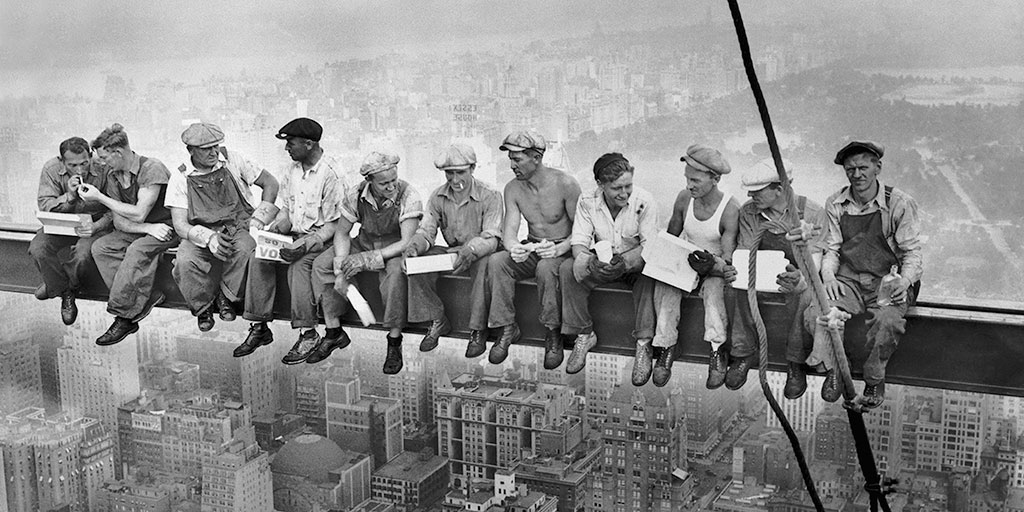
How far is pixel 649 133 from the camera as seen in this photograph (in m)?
8.85

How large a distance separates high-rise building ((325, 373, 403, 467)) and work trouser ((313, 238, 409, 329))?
3430 mm

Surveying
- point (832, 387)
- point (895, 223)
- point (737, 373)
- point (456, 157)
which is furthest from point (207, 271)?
point (895, 223)

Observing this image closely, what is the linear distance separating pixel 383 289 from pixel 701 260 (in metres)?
2.04

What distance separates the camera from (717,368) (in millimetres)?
6020

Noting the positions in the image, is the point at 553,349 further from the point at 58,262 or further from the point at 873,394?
the point at 58,262

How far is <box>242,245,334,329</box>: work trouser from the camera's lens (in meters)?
6.95

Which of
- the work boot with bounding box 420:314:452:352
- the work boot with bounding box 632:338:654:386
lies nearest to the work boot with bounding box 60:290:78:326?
the work boot with bounding box 420:314:452:352

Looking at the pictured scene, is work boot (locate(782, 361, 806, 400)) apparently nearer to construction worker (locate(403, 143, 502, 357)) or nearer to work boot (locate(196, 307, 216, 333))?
construction worker (locate(403, 143, 502, 357))

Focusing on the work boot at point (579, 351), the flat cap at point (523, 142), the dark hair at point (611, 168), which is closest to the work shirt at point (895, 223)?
the dark hair at point (611, 168)

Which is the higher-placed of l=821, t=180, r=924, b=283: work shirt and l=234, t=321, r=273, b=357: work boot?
l=821, t=180, r=924, b=283: work shirt

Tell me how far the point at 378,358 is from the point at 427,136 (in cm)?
208

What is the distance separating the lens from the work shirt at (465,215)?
6.61 m

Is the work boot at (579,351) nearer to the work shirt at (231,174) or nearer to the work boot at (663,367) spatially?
the work boot at (663,367)

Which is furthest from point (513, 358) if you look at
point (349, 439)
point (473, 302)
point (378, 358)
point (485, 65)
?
point (473, 302)
